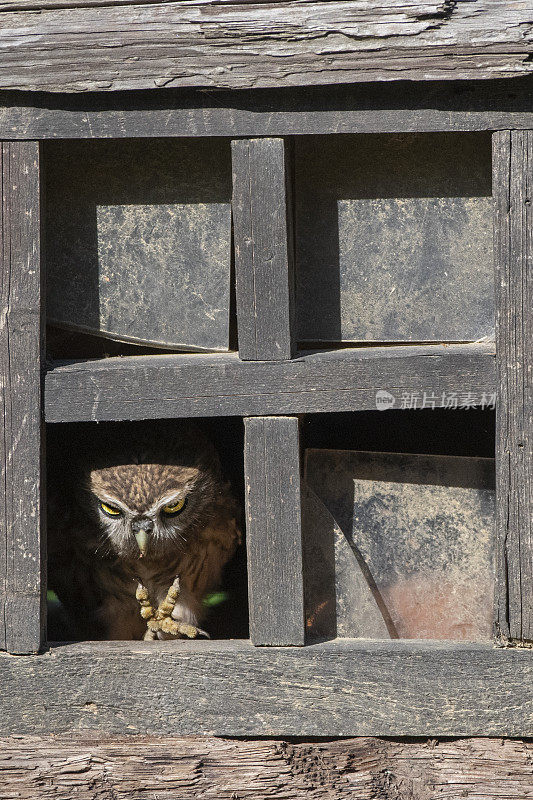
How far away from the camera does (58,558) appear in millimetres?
2914

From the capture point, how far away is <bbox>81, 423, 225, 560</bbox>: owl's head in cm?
256

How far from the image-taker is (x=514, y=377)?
2008mm

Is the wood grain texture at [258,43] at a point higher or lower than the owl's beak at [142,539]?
higher

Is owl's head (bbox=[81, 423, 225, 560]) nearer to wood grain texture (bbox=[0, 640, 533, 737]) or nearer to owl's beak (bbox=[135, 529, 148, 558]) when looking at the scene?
owl's beak (bbox=[135, 529, 148, 558])

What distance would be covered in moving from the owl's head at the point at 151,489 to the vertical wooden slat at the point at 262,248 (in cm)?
70

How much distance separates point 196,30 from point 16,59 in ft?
1.40

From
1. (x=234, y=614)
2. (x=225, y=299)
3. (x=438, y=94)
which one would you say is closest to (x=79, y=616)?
(x=234, y=614)

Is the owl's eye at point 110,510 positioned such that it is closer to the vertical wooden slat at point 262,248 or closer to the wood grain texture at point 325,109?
the vertical wooden slat at point 262,248

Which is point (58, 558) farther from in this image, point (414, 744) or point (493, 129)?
point (493, 129)

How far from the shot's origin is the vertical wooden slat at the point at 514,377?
1975 millimetres

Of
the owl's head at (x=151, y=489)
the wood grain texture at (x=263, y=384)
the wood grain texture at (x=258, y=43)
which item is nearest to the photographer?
the wood grain texture at (x=258, y=43)

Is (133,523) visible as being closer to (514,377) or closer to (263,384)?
(263,384)

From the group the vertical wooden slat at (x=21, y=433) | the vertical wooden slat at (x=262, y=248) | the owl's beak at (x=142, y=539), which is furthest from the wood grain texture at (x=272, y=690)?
the vertical wooden slat at (x=262, y=248)

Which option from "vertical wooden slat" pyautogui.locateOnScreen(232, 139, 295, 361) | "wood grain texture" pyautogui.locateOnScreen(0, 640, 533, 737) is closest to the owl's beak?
"wood grain texture" pyautogui.locateOnScreen(0, 640, 533, 737)
